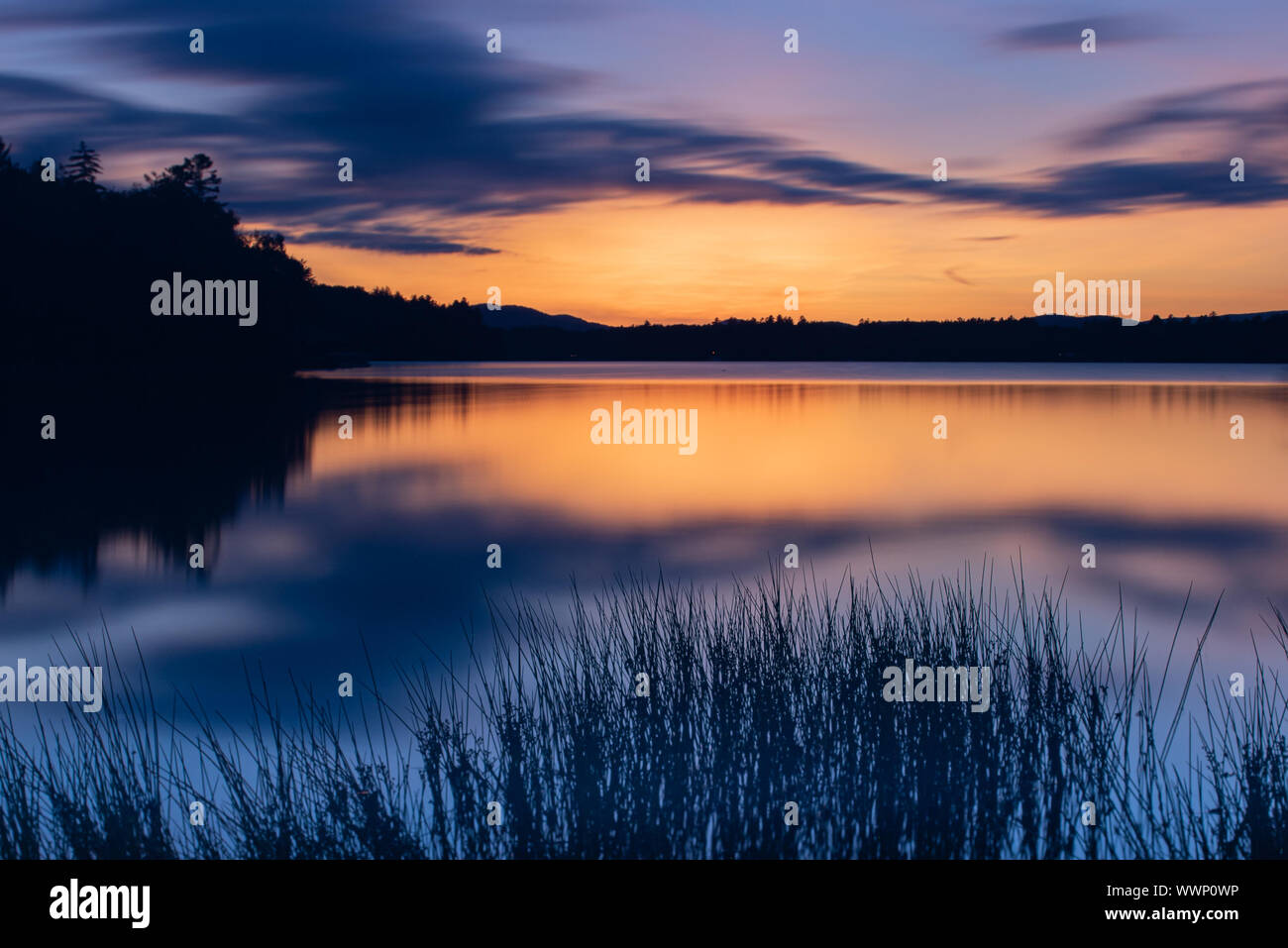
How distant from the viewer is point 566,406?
54.5 metres

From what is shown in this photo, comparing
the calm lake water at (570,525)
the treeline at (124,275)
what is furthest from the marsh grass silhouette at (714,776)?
the treeline at (124,275)

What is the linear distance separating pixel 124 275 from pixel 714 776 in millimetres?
62205

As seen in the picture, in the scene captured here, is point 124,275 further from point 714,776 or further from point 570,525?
point 714,776

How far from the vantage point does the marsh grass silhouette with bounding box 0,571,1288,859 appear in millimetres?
5805

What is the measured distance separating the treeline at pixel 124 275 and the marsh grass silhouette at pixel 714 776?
159 ft

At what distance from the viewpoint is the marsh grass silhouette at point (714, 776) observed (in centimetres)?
580

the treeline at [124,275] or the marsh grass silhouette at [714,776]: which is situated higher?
the treeline at [124,275]

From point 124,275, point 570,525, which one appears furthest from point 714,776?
point 124,275

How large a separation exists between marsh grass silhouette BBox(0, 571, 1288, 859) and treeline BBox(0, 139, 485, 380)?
4835 centimetres

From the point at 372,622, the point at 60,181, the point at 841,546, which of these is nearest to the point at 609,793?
the point at 372,622

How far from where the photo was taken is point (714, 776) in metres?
6.72

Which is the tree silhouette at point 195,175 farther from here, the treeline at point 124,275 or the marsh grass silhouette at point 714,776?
the marsh grass silhouette at point 714,776

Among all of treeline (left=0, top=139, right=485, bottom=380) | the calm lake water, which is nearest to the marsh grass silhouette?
the calm lake water
